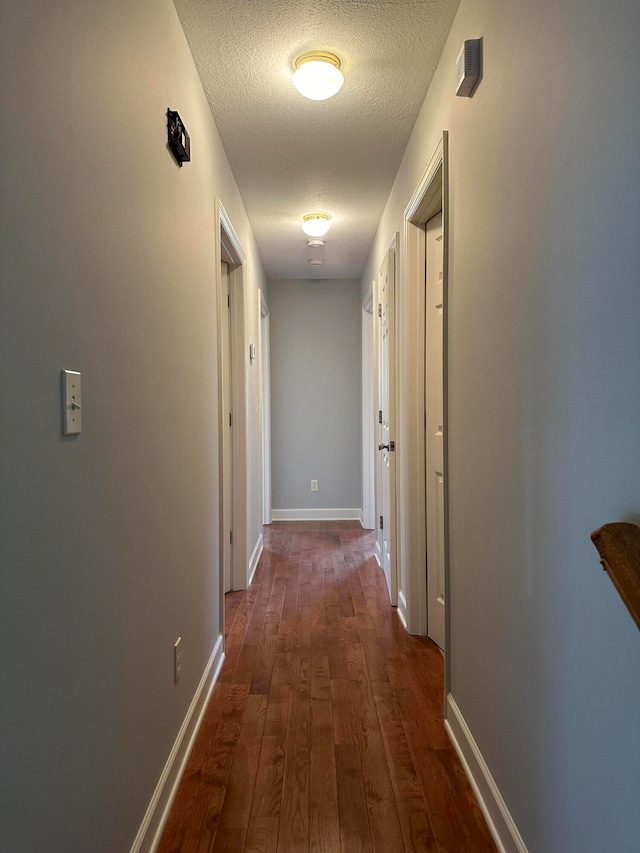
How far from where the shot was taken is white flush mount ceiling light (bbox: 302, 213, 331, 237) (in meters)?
3.75

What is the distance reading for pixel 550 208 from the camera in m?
1.10

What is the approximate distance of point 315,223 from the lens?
12.4ft

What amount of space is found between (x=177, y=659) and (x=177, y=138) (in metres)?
1.60

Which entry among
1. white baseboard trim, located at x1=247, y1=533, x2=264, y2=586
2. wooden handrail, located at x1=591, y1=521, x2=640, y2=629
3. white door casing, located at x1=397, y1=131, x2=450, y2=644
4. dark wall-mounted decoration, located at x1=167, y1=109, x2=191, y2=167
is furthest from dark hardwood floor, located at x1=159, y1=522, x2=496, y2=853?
dark wall-mounted decoration, located at x1=167, y1=109, x2=191, y2=167

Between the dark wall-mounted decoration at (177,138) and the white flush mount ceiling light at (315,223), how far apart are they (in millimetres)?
1968

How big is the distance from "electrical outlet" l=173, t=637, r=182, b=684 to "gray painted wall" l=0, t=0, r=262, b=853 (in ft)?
0.13

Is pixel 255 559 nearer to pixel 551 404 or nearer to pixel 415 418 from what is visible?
pixel 415 418

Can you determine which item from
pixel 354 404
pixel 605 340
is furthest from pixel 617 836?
pixel 354 404

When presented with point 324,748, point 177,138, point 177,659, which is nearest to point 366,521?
point 324,748

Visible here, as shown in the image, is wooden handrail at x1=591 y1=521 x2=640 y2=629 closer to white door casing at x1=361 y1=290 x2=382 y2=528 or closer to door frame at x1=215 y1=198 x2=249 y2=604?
door frame at x1=215 y1=198 x2=249 y2=604

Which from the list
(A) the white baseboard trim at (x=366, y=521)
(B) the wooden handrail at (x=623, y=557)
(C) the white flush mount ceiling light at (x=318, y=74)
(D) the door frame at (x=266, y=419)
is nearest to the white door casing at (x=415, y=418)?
(C) the white flush mount ceiling light at (x=318, y=74)

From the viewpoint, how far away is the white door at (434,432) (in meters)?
2.58

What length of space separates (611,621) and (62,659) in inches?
35.1

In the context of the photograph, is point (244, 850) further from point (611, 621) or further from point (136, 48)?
point (136, 48)
